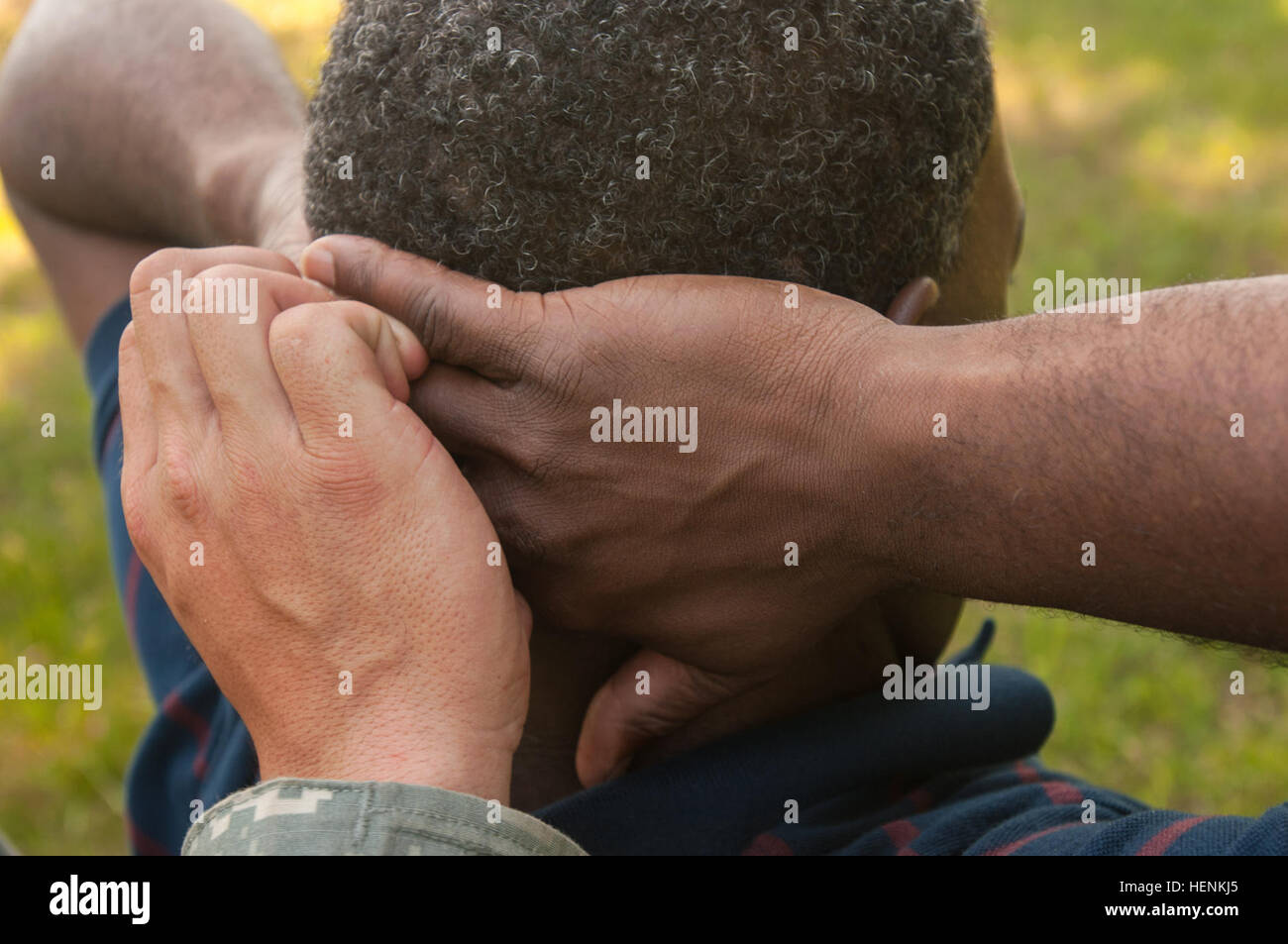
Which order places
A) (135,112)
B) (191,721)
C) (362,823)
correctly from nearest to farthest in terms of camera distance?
(362,823) → (191,721) → (135,112)

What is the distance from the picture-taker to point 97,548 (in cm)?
438

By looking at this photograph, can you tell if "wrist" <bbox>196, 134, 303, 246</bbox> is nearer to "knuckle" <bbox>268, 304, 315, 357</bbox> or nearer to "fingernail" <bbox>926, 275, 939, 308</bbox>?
"knuckle" <bbox>268, 304, 315, 357</bbox>

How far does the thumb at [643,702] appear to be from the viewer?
5.75 feet

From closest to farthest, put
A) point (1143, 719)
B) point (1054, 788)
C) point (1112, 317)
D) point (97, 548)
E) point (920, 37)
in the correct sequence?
1. point (1112, 317)
2. point (920, 37)
3. point (1054, 788)
4. point (1143, 719)
5. point (97, 548)

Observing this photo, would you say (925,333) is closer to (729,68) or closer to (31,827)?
(729,68)

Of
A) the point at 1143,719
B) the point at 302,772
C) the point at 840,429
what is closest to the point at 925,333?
the point at 840,429

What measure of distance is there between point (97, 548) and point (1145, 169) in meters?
5.01

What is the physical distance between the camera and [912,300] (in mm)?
1660

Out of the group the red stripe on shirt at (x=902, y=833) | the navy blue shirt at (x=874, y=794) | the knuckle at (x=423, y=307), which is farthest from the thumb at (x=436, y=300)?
the red stripe on shirt at (x=902, y=833)

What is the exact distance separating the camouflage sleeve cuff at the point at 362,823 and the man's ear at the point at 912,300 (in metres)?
0.81

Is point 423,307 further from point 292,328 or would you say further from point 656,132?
point 656,132

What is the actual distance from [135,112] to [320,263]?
4.47ft

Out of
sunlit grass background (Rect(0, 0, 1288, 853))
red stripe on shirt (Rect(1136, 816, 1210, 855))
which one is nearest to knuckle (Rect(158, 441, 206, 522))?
sunlit grass background (Rect(0, 0, 1288, 853))

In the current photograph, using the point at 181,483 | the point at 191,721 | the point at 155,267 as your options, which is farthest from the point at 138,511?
the point at 191,721
